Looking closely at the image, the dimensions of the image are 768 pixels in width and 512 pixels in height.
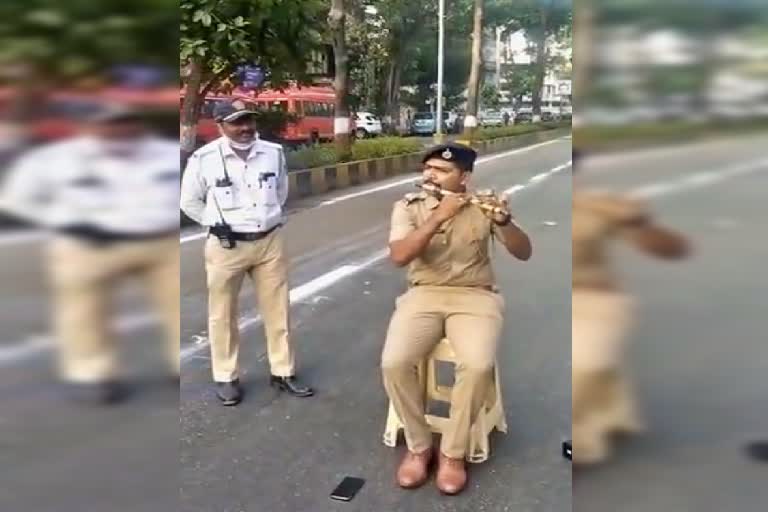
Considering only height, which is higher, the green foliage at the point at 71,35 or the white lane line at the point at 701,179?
the green foliage at the point at 71,35

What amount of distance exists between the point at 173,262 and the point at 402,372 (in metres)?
1.72

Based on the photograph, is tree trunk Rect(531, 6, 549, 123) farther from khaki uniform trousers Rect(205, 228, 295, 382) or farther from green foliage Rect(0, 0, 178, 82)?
khaki uniform trousers Rect(205, 228, 295, 382)

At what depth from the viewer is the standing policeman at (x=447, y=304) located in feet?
7.68

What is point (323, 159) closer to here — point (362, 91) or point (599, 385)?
point (362, 91)

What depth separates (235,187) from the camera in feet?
9.52

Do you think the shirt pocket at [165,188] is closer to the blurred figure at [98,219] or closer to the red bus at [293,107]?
the blurred figure at [98,219]

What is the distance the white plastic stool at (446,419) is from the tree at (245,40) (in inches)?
39.6

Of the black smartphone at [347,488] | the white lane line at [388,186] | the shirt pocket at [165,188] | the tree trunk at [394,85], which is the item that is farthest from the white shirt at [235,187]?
the shirt pocket at [165,188]

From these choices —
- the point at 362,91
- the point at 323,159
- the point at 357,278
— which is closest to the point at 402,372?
the point at 362,91

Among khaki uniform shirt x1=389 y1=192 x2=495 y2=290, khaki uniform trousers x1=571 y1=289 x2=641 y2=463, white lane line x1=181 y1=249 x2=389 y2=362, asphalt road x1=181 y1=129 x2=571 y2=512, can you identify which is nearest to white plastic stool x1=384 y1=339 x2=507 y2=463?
asphalt road x1=181 y1=129 x2=571 y2=512

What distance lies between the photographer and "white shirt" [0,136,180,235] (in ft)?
2.08

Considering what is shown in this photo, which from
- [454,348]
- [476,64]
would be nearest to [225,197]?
[454,348]

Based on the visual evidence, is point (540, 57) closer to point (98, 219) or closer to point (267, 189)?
point (98, 219)

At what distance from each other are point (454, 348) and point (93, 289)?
1.82 meters
